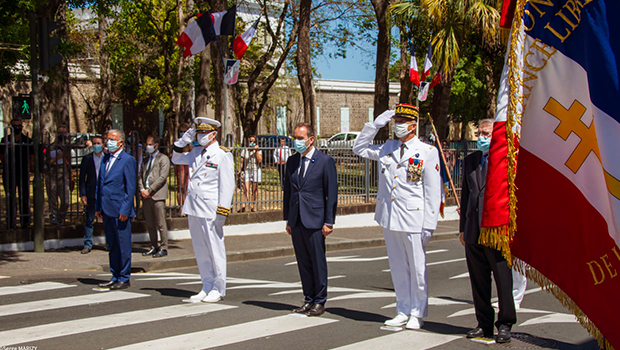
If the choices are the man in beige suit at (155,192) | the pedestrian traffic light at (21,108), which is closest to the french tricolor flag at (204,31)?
the man in beige suit at (155,192)

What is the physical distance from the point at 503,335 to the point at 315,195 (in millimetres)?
2411

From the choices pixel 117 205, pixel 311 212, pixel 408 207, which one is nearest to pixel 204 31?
pixel 117 205

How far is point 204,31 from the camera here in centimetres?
1388

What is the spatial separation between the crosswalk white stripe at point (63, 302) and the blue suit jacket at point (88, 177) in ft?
13.3

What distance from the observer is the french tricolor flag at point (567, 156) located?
11.0 ft

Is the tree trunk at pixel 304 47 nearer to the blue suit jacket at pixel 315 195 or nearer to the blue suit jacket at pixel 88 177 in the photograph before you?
the blue suit jacket at pixel 88 177

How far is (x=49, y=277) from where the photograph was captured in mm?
9391

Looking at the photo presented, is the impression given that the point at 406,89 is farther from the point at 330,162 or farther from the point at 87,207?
the point at 330,162

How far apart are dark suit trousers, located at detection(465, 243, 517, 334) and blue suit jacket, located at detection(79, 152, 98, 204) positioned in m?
7.86

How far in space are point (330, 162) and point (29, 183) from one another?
7.33 m

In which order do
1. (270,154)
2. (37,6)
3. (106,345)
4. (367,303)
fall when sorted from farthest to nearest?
(270,154) < (37,6) < (367,303) < (106,345)

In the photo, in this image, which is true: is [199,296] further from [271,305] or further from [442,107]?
[442,107]

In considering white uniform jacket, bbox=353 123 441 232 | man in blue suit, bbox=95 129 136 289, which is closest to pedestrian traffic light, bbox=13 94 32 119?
man in blue suit, bbox=95 129 136 289

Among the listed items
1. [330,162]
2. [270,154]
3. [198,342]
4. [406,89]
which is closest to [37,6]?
[270,154]
